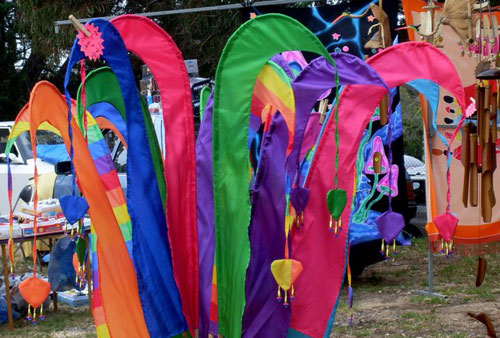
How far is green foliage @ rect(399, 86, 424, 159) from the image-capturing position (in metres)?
13.3

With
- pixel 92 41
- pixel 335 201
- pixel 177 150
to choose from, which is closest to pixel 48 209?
pixel 177 150

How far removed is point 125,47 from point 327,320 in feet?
4.00

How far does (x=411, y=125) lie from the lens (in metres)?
13.3

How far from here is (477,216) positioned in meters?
5.95

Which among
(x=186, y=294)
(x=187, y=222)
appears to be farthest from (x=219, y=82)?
(x=186, y=294)

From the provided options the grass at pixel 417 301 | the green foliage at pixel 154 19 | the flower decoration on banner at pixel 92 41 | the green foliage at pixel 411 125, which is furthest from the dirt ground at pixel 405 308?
the green foliage at pixel 411 125

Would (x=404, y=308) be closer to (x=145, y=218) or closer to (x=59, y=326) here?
(x=59, y=326)

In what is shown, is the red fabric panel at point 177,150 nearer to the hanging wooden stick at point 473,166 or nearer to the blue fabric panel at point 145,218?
the blue fabric panel at point 145,218

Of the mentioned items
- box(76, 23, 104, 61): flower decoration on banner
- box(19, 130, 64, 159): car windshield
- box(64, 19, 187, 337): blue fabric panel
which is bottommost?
box(19, 130, 64, 159): car windshield

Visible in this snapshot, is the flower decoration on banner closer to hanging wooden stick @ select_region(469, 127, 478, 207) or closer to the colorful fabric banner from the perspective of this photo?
the colorful fabric banner

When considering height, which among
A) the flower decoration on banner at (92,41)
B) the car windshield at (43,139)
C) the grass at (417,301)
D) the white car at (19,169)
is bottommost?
the grass at (417,301)

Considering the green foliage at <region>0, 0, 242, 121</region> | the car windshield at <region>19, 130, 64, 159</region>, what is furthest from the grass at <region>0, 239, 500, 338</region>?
the green foliage at <region>0, 0, 242, 121</region>

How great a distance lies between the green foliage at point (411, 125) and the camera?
1332 centimetres

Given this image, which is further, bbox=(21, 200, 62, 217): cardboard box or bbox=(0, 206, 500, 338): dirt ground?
bbox=(21, 200, 62, 217): cardboard box
